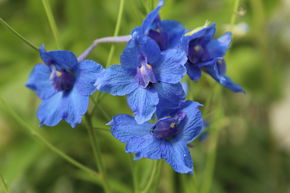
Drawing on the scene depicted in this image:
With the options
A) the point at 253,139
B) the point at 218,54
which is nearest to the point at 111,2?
the point at 253,139

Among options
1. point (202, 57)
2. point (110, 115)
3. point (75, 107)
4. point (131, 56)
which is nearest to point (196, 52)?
point (202, 57)

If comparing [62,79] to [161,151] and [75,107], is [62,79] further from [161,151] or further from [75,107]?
[161,151]

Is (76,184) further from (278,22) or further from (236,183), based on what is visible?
(278,22)

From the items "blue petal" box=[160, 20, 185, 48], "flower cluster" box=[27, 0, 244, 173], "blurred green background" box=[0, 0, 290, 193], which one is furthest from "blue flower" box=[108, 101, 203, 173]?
"blurred green background" box=[0, 0, 290, 193]

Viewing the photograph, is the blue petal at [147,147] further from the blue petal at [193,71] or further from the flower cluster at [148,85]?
the blue petal at [193,71]

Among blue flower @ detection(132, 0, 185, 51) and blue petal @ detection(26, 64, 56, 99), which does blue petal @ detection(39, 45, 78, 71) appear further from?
blue flower @ detection(132, 0, 185, 51)

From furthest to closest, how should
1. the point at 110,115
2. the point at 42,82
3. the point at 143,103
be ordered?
the point at 110,115 < the point at 42,82 < the point at 143,103
